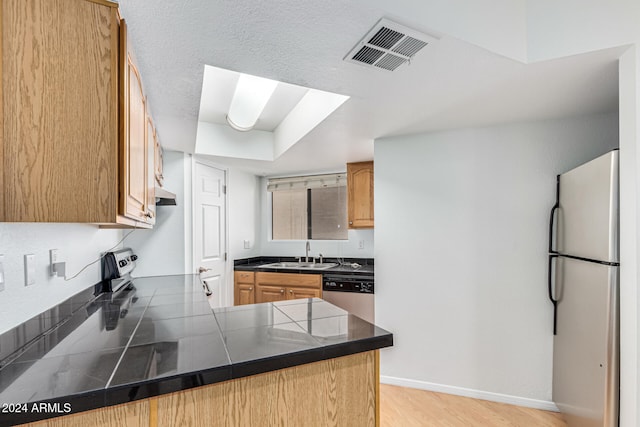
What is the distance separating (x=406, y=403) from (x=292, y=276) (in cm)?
168

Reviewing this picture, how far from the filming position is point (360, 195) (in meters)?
3.49

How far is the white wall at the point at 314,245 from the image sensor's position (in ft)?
13.0

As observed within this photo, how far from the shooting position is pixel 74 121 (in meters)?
0.97

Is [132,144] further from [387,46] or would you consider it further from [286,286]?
[286,286]

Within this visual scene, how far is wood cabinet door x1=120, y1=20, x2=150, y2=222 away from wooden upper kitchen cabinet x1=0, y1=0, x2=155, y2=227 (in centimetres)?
2

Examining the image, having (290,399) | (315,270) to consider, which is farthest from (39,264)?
(315,270)

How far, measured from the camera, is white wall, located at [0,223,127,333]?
1.14m

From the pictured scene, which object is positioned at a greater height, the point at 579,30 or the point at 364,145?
the point at 579,30

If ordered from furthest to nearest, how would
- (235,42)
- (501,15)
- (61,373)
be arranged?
1. (501,15)
2. (235,42)
3. (61,373)

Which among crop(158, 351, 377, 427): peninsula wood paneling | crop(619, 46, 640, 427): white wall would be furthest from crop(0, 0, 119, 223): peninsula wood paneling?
crop(619, 46, 640, 427): white wall

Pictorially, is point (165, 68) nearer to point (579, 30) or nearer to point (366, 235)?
point (579, 30)


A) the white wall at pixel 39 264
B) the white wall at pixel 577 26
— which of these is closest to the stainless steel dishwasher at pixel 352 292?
the white wall at pixel 39 264

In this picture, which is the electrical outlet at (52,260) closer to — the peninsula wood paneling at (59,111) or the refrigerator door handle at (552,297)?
the peninsula wood paneling at (59,111)

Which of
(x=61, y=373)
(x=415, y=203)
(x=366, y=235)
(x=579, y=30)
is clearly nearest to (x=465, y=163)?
(x=415, y=203)
